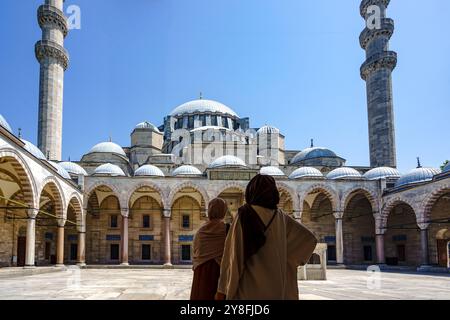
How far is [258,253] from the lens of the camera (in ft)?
7.48

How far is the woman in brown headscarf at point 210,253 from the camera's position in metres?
3.27

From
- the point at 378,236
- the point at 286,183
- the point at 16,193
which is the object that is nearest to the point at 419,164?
the point at 378,236

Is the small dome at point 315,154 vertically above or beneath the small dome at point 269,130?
beneath

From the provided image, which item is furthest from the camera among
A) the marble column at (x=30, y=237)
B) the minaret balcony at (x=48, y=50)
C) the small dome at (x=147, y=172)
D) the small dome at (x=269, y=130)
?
the small dome at (x=269, y=130)

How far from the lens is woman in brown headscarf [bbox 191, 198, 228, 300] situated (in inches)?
129

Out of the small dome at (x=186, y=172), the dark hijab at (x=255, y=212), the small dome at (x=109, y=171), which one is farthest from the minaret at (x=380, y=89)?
the dark hijab at (x=255, y=212)

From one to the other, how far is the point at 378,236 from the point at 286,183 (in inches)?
228

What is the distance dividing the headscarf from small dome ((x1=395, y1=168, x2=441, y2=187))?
20084 mm

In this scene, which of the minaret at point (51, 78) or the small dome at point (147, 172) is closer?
the small dome at point (147, 172)

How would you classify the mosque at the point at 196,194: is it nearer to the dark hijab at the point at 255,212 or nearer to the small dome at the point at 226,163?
the small dome at the point at 226,163

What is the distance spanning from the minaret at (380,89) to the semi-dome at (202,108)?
13.9 metres

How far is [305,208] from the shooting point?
27.2 metres
